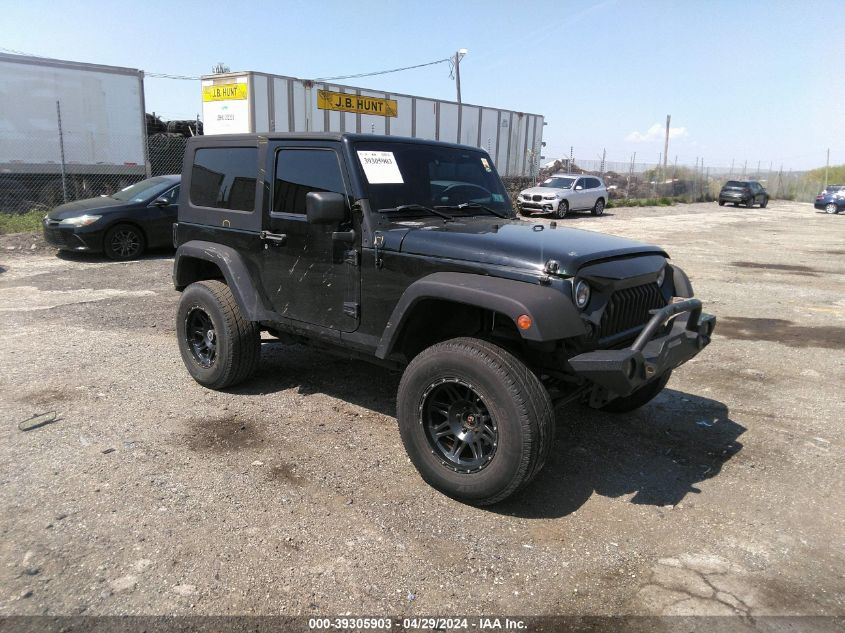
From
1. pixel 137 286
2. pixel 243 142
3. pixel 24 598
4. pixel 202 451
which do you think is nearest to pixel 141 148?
pixel 137 286

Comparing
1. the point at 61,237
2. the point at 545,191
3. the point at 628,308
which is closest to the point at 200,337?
the point at 628,308

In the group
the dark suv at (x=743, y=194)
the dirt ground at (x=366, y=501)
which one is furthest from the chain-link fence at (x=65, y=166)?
the dark suv at (x=743, y=194)

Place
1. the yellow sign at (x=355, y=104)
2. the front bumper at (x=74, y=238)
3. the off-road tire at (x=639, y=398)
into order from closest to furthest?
1. the off-road tire at (x=639, y=398)
2. the front bumper at (x=74, y=238)
3. the yellow sign at (x=355, y=104)

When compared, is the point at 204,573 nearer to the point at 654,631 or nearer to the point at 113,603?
the point at 113,603

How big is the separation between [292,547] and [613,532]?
1.65 meters

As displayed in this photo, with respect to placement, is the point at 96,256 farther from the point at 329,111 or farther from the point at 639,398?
the point at 639,398

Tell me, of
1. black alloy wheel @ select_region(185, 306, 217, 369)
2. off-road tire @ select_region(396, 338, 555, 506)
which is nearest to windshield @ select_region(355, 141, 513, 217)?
off-road tire @ select_region(396, 338, 555, 506)

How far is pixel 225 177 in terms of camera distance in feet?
16.0

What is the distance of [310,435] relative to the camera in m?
4.33

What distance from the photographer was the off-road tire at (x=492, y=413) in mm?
3145

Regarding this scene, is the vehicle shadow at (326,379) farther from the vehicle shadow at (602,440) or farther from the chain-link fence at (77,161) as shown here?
the chain-link fence at (77,161)

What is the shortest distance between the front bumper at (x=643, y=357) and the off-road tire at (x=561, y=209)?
1980cm

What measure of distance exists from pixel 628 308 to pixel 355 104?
54.6ft

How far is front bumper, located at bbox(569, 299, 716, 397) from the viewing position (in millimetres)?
3068
